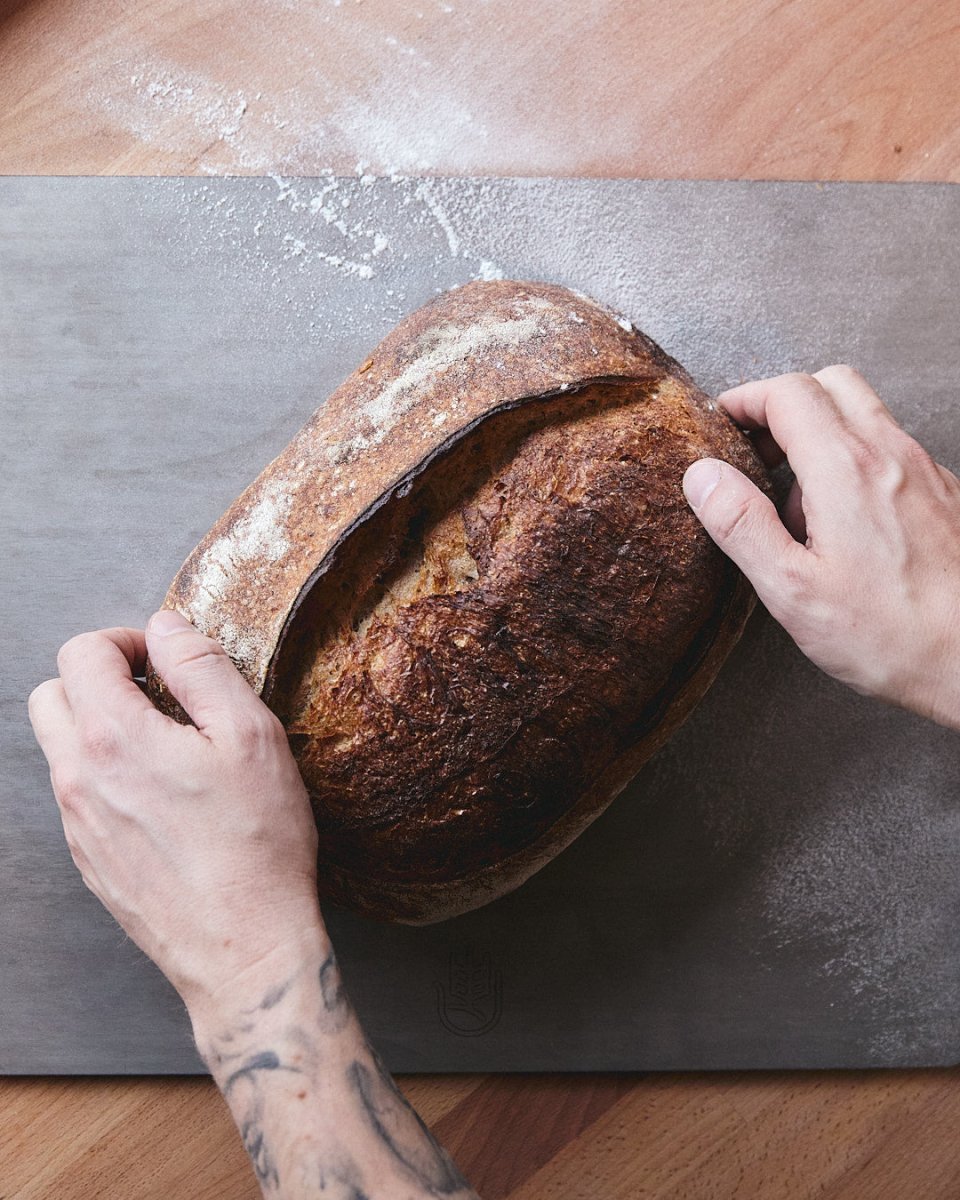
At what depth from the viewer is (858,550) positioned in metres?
1.09

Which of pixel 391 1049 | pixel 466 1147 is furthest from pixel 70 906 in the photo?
pixel 466 1147

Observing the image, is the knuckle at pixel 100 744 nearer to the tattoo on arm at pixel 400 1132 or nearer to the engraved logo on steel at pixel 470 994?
the tattoo on arm at pixel 400 1132

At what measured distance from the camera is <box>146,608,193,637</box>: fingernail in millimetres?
1021

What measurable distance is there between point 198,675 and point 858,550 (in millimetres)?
743

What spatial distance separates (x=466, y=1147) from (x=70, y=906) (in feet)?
2.15

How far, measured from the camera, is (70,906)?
4.44 ft

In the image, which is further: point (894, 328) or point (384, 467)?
point (894, 328)

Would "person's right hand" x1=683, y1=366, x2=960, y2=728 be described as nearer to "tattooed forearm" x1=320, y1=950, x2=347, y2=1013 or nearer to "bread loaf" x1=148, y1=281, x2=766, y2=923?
"bread loaf" x1=148, y1=281, x2=766, y2=923

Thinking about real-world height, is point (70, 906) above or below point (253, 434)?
→ below

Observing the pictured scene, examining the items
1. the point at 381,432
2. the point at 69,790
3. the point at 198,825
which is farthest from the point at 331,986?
the point at 381,432

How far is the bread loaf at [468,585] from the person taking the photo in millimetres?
1036

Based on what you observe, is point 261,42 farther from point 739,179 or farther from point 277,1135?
point 277,1135

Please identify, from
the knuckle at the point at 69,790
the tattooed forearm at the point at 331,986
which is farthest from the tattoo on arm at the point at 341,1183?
the knuckle at the point at 69,790

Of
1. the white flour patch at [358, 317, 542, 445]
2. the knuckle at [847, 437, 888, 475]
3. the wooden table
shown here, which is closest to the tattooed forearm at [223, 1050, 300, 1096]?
the wooden table
